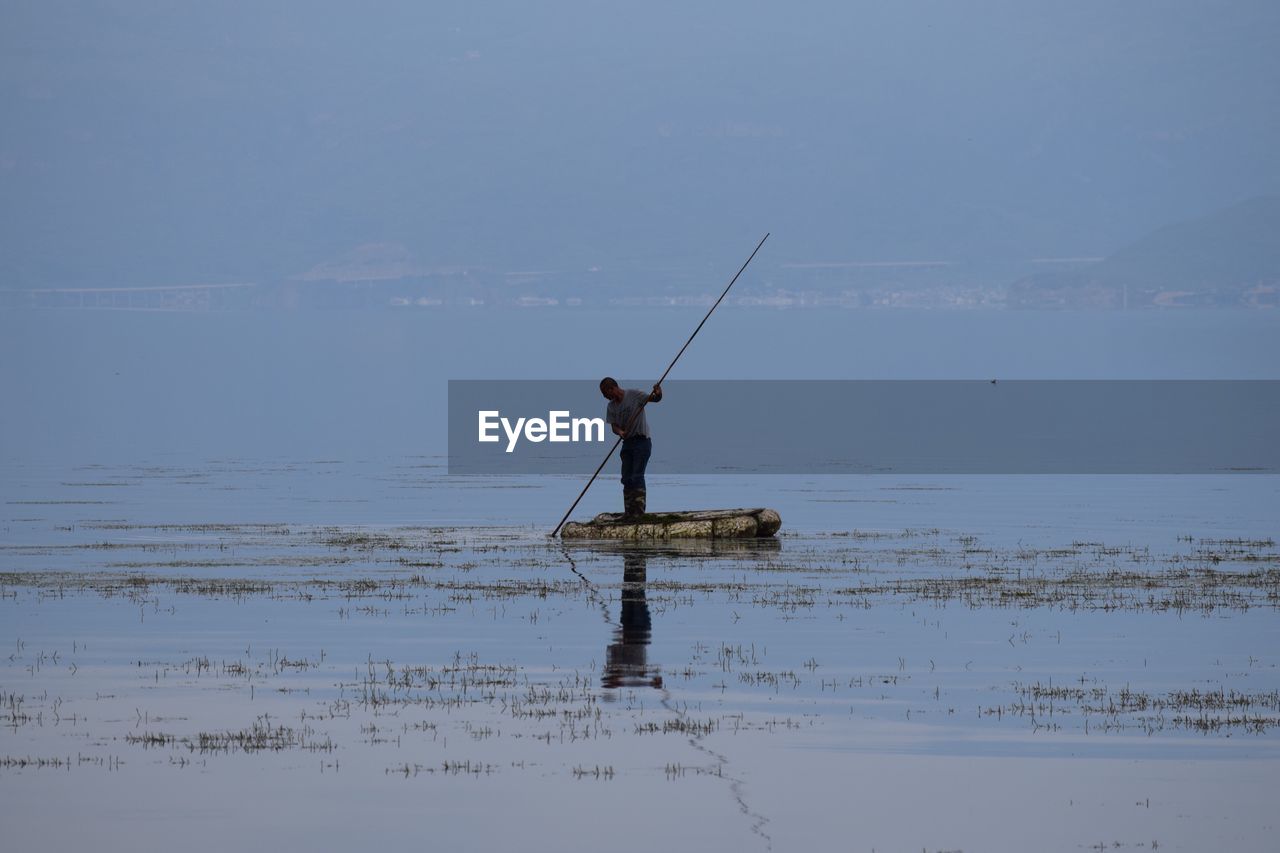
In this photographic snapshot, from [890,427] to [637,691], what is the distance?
235ft

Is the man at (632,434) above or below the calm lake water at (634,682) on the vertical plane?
above

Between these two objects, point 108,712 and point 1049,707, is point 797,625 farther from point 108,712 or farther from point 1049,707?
point 108,712

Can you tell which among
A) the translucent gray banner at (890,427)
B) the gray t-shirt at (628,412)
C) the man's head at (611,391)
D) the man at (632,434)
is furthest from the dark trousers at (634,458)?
the translucent gray banner at (890,427)

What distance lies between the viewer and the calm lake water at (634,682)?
14.6 metres

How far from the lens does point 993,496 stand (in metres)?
48.5

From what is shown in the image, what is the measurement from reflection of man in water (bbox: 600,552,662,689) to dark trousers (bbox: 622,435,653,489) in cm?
533

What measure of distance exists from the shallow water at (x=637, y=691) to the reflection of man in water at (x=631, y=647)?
0.07m

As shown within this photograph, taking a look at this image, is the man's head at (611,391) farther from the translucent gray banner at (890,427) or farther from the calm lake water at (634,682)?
the translucent gray banner at (890,427)

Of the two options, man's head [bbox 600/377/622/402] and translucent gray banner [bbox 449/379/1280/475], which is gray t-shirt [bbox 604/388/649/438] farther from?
translucent gray banner [bbox 449/379/1280/475]

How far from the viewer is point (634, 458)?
110ft

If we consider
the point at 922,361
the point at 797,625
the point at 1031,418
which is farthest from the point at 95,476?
the point at 922,361

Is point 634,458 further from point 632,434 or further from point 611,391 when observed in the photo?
point 611,391

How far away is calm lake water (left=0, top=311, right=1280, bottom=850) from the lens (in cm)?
1461

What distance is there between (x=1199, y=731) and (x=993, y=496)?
103ft
